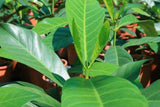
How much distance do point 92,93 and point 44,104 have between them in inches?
6.8

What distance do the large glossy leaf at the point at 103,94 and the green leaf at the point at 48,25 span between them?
51cm

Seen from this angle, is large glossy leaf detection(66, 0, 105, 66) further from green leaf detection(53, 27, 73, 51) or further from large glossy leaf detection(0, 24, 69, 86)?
green leaf detection(53, 27, 73, 51)

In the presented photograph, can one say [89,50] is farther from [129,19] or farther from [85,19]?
[129,19]

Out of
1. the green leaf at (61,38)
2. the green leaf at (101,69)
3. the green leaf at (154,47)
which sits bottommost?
the green leaf at (154,47)

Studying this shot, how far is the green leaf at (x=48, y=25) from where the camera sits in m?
1.08

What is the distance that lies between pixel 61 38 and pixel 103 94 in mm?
556

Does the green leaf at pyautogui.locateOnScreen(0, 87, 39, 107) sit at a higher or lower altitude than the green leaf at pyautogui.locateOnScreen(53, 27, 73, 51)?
higher

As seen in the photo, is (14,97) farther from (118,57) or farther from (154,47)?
(154,47)

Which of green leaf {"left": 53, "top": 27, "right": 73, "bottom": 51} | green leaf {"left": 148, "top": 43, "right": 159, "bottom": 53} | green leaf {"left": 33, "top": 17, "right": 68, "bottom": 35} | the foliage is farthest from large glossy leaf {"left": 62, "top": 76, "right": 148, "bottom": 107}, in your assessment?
green leaf {"left": 148, "top": 43, "right": 159, "bottom": 53}

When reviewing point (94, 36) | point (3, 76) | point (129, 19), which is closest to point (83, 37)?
point (94, 36)

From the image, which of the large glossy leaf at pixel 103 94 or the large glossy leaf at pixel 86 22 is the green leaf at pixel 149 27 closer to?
the large glossy leaf at pixel 86 22

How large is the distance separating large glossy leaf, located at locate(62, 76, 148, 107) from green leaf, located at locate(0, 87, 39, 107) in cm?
7

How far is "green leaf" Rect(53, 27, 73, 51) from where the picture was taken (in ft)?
3.23

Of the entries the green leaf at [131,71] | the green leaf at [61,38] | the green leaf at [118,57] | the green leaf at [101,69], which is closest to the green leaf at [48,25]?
the green leaf at [61,38]
